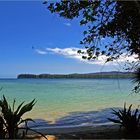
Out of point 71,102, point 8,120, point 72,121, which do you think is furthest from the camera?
point 71,102

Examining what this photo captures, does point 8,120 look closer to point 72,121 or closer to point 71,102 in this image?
point 72,121

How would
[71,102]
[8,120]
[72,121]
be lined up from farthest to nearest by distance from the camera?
1. [71,102]
2. [72,121]
3. [8,120]

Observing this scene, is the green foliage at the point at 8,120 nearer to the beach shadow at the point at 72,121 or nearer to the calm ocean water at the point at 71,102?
the calm ocean water at the point at 71,102

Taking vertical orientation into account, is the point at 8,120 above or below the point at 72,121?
above

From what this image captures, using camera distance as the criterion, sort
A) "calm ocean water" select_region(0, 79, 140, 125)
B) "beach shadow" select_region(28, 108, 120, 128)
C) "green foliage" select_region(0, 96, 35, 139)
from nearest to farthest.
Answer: "green foliage" select_region(0, 96, 35, 139) < "beach shadow" select_region(28, 108, 120, 128) < "calm ocean water" select_region(0, 79, 140, 125)

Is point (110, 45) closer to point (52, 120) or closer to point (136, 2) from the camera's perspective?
point (136, 2)

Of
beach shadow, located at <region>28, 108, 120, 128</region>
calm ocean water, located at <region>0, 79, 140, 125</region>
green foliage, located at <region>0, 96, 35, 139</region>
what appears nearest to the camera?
green foliage, located at <region>0, 96, 35, 139</region>

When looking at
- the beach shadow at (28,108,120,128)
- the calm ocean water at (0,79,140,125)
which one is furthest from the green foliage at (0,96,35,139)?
the beach shadow at (28,108,120,128)

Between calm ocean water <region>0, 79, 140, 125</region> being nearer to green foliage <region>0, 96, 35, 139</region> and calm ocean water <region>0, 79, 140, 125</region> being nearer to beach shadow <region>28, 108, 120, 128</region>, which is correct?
beach shadow <region>28, 108, 120, 128</region>

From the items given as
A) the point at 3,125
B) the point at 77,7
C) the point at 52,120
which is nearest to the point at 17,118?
the point at 3,125

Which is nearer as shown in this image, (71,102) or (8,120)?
(8,120)

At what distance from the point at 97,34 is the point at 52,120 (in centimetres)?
772

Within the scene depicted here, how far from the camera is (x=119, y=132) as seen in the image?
9.51m

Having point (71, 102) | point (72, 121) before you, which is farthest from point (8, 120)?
point (71, 102)
